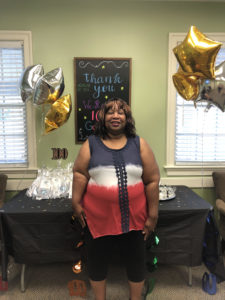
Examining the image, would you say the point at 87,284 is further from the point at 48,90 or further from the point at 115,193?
the point at 48,90

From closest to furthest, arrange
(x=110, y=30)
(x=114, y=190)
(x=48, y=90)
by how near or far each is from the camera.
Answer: (x=114, y=190)
(x=48, y=90)
(x=110, y=30)

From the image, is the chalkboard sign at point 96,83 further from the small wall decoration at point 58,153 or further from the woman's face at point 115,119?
the woman's face at point 115,119

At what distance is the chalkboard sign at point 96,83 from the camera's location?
2.13 m

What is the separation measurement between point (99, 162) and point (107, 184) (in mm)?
129

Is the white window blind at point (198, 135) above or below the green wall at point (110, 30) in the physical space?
below

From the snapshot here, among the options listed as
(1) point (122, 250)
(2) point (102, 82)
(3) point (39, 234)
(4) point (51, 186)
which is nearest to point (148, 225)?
(1) point (122, 250)

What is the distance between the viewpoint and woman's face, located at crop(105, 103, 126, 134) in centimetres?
131

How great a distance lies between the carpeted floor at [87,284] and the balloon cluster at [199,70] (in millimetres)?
1402

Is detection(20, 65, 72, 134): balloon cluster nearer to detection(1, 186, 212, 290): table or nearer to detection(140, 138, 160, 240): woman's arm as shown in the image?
detection(1, 186, 212, 290): table

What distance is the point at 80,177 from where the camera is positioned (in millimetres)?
1344

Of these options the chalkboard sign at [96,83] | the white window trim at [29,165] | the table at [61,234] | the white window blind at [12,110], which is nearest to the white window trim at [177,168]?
the chalkboard sign at [96,83]

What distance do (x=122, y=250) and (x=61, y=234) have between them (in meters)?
0.51

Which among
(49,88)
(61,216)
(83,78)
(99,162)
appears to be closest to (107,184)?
(99,162)

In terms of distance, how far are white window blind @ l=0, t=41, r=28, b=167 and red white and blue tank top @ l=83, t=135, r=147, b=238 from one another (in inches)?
47.1
